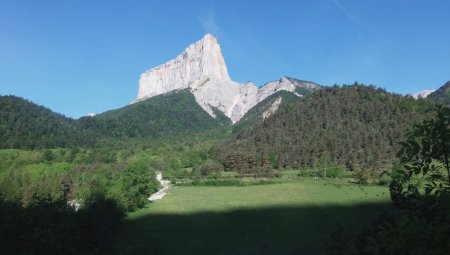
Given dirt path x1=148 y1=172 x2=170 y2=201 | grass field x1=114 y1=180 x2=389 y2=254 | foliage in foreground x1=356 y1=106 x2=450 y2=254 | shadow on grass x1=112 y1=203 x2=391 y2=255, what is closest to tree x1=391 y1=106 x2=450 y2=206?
foliage in foreground x1=356 y1=106 x2=450 y2=254

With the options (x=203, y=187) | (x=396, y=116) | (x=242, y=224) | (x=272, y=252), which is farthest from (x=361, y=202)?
(x=396, y=116)

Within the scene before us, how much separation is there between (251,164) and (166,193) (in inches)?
1815

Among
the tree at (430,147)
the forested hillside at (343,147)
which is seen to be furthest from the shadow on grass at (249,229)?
the forested hillside at (343,147)

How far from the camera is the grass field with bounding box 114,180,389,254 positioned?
7144 centimetres

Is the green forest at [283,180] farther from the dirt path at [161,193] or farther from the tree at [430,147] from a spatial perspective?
the dirt path at [161,193]

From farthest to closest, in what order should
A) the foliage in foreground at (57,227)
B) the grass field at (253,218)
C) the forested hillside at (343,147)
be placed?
the forested hillside at (343,147) < the grass field at (253,218) < the foliage in foreground at (57,227)

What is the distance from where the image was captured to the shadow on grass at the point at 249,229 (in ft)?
228

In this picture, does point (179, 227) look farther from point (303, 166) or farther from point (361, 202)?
point (303, 166)

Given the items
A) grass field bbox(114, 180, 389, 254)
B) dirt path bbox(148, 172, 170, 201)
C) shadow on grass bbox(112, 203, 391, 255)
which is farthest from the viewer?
dirt path bbox(148, 172, 170, 201)

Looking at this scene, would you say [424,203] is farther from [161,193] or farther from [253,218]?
[161,193]

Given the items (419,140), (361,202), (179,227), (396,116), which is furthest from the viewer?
(396,116)

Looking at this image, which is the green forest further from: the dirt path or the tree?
the dirt path

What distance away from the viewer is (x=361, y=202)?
97562 millimetres

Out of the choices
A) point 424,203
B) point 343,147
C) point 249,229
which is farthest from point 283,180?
point 424,203
